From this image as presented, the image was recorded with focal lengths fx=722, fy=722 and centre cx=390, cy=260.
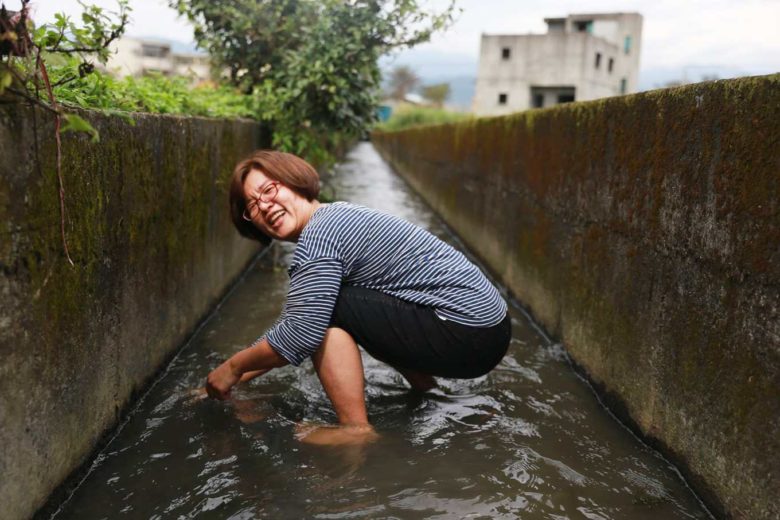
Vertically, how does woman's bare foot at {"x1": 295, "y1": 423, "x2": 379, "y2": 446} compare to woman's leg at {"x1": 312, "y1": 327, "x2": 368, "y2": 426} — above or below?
below

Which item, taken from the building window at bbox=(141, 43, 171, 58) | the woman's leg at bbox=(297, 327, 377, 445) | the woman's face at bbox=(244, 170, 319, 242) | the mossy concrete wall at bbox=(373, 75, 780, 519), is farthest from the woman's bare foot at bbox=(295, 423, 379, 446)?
the building window at bbox=(141, 43, 171, 58)

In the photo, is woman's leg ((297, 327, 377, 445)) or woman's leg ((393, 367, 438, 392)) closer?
woman's leg ((297, 327, 377, 445))

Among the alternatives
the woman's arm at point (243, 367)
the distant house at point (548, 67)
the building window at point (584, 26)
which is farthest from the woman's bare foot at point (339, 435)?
the building window at point (584, 26)

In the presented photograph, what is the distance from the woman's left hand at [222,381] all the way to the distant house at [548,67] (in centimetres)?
4789

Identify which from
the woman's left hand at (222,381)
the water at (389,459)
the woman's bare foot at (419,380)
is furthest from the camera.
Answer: the woman's bare foot at (419,380)

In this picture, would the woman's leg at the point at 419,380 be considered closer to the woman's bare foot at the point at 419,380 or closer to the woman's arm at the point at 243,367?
the woman's bare foot at the point at 419,380

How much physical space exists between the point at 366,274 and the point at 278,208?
18.4 inches

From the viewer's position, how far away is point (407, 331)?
3.07 meters

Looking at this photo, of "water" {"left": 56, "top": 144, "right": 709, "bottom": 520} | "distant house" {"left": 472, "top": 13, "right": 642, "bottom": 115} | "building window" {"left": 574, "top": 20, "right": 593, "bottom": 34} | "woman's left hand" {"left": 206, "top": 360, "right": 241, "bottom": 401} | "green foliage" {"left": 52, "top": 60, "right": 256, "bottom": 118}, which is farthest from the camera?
"building window" {"left": 574, "top": 20, "right": 593, "bottom": 34}

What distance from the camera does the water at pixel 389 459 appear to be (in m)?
2.63

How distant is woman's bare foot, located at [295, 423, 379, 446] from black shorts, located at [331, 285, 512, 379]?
347 mm

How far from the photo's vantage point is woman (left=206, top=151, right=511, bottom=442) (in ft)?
9.81

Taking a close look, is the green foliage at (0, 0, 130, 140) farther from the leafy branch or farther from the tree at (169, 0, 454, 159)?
the tree at (169, 0, 454, 159)

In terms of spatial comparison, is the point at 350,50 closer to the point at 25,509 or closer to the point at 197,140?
the point at 197,140
